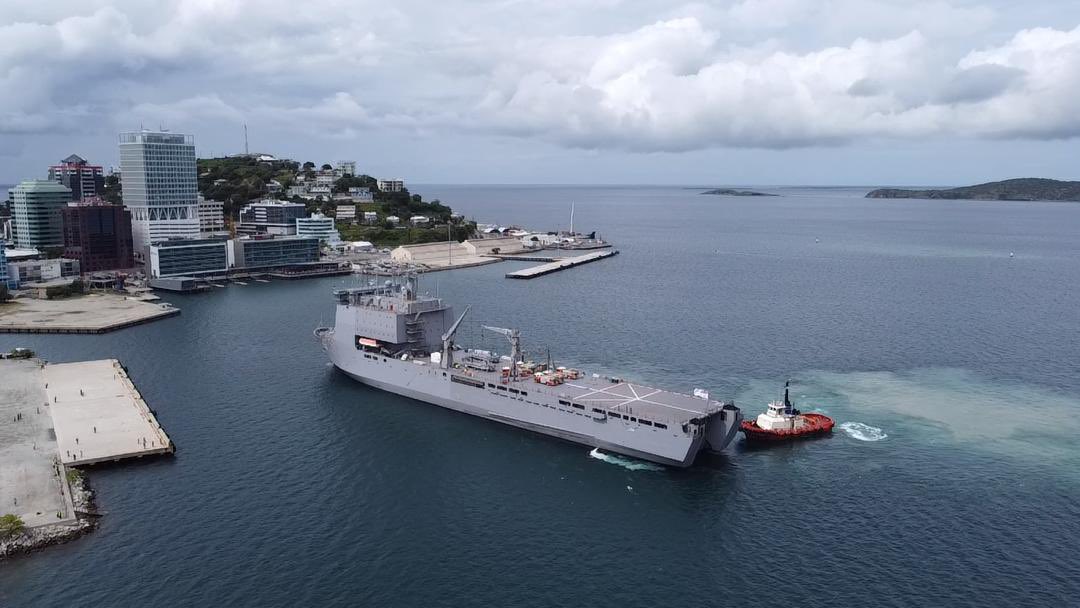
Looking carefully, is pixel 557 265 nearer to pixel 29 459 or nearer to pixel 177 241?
pixel 177 241

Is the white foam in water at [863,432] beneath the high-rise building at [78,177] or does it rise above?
beneath

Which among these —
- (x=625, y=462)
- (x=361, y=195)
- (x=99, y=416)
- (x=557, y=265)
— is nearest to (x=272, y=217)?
(x=361, y=195)

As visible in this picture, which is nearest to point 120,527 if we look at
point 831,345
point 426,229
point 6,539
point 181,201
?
point 6,539

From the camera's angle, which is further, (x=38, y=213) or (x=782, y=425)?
(x=38, y=213)

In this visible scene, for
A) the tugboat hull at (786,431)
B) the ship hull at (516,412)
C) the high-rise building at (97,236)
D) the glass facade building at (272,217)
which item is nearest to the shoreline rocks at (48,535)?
the ship hull at (516,412)

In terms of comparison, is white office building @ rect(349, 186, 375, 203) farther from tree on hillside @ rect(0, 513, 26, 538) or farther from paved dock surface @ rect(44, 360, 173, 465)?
tree on hillside @ rect(0, 513, 26, 538)

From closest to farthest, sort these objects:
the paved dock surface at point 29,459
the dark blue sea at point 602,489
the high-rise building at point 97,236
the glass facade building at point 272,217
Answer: the dark blue sea at point 602,489 → the paved dock surface at point 29,459 → the high-rise building at point 97,236 → the glass facade building at point 272,217

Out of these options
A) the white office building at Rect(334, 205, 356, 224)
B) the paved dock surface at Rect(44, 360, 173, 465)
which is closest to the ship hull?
the paved dock surface at Rect(44, 360, 173, 465)

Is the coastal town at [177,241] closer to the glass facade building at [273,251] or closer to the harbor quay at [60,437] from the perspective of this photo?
the glass facade building at [273,251]
